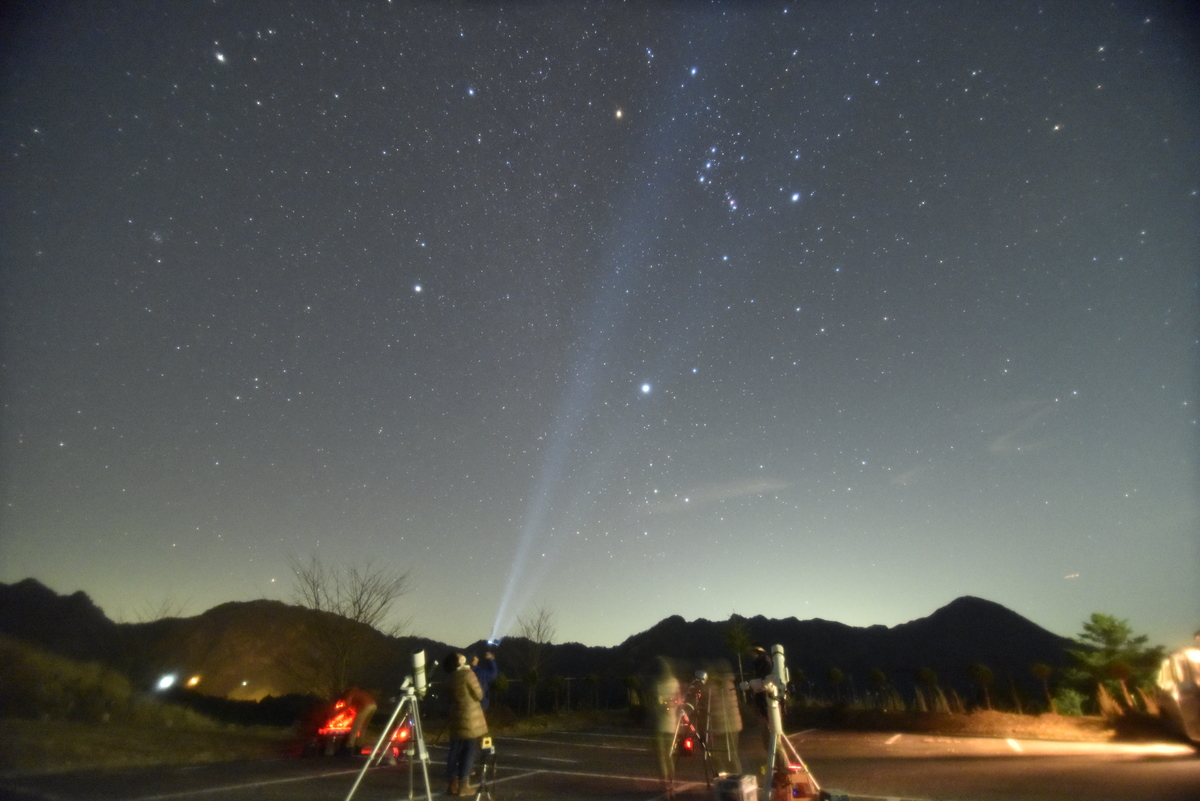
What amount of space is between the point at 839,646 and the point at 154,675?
76.9 metres

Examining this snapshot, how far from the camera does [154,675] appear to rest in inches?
945

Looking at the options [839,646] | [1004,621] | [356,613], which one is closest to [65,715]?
[356,613]

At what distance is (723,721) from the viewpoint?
28.3ft

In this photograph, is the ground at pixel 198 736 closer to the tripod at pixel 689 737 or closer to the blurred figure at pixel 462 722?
the blurred figure at pixel 462 722

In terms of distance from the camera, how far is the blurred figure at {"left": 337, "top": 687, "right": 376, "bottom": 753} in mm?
12008

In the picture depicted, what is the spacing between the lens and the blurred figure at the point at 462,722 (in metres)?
7.70

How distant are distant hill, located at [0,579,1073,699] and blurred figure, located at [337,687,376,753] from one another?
1.24 m

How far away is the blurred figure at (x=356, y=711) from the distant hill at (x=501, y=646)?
124 centimetres

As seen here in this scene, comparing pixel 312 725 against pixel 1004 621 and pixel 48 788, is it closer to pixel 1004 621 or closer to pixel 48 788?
pixel 48 788

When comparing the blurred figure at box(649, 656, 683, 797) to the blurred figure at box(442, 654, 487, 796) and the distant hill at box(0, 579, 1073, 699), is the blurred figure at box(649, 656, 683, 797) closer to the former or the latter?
the blurred figure at box(442, 654, 487, 796)

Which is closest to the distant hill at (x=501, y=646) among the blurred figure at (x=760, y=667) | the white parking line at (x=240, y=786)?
the white parking line at (x=240, y=786)

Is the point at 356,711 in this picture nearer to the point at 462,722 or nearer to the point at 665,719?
the point at 462,722

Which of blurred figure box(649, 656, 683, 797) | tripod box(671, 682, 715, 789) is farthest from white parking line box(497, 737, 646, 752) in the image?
blurred figure box(649, 656, 683, 797)

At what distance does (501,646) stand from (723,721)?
32885mm
